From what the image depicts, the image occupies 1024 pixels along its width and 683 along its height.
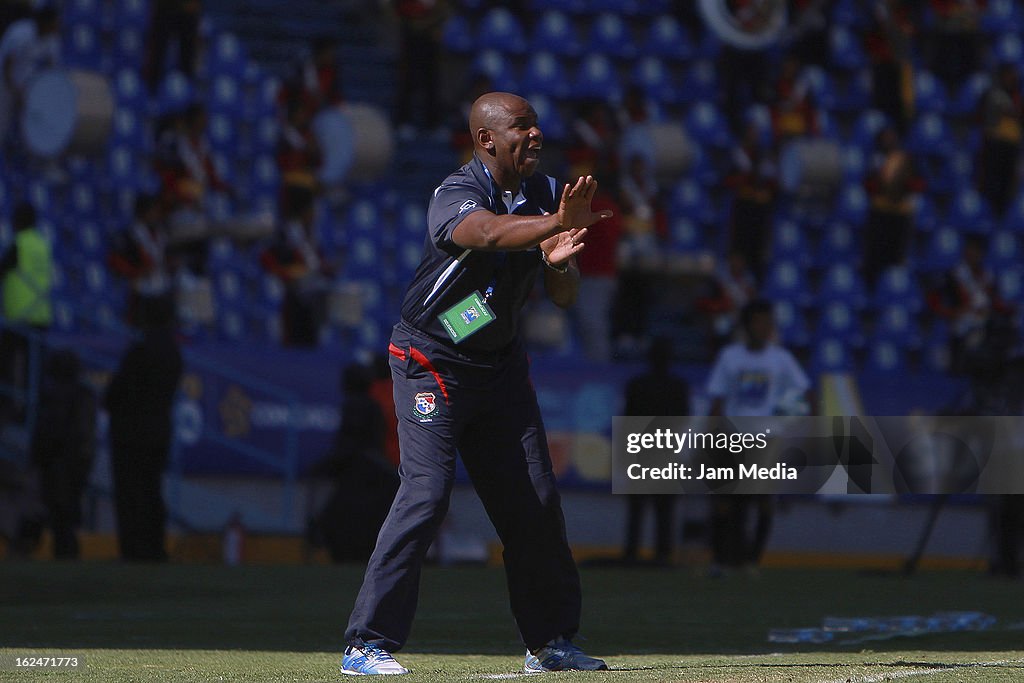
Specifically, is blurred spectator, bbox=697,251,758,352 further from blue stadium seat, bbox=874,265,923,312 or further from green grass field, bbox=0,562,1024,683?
green grass field, bbox=0,562,1024,683

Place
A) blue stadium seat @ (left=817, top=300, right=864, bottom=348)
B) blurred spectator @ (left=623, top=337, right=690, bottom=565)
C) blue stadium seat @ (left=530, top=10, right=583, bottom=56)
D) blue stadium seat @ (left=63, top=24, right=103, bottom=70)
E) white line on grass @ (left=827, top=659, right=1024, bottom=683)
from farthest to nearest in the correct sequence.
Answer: blue stadium seat @ (left=817, top=300, right=864, bottom=348) < blue stadium seat @ (left=530, top=10, right=583, bottom=56) < blue stadium seat @ (left=63, top=24, right=103, bottom=70) < blurred spectator @ (left=623, top=337, right=690, bottom=565) < white line on grass @ (left=827, top=659, right=1024, bottom=683)

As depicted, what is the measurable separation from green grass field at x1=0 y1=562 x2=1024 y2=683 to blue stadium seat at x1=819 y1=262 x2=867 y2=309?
835cm

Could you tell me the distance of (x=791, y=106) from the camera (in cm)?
2277

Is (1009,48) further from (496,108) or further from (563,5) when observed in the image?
(496,108)

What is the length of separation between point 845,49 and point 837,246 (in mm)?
2481

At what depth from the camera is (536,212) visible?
6574 mm

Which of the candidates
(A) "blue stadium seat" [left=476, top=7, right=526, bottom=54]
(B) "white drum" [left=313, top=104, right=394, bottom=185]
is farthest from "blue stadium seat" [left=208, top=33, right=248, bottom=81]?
(A) "blue stadium seat" [left=476, top=7, right=526, bottom=54]

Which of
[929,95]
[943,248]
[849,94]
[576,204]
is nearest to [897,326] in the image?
[943,248]

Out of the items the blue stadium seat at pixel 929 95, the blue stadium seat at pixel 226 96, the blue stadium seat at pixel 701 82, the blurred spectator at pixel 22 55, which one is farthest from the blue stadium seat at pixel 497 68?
the blue stadium seat at pixel 929 95

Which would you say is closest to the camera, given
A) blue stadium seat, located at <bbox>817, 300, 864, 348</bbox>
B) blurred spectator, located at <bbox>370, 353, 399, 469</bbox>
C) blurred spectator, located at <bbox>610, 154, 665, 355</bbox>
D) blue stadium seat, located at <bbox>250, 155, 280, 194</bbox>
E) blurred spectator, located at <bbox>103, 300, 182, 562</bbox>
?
blurred spectator, located at <bbox>103, 300, 182, 562</bbox>

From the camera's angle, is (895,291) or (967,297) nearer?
(967,297)

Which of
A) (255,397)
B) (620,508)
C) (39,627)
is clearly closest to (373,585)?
(39,627)

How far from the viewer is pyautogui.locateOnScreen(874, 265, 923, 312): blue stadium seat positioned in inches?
901

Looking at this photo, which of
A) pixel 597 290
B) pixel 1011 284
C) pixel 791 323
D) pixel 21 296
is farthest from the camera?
pixel 1011 284
